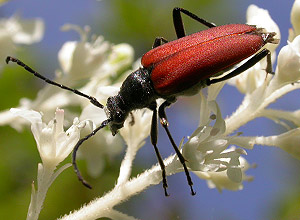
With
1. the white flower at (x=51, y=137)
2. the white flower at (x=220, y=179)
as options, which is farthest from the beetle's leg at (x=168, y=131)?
the white flower at (x=51, y=137)

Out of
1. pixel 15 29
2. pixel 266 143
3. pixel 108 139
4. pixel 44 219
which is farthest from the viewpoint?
pixel 44 219

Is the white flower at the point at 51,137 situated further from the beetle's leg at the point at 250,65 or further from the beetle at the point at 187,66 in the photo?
the beetle's leg at the point at 250,65

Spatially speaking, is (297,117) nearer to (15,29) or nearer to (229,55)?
(229,55)

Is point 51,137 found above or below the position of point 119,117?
above

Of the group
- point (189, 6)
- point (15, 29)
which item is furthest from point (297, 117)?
point (189, 6)

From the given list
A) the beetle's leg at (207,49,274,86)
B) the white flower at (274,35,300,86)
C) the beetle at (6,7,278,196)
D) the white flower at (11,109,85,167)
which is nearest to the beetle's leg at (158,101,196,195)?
the beetle at (6,7,278,196)

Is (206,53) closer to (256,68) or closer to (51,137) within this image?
(256,68)

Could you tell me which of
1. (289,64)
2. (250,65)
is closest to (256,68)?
(250,65)
